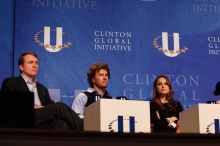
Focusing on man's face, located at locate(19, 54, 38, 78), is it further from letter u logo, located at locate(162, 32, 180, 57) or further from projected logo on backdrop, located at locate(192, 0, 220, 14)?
projected logo on backdrop, located at locate(192, 0, 220, 14)

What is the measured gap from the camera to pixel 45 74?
5.23 metres

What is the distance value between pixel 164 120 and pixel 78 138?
78.9 inches

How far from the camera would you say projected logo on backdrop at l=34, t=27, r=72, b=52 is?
5230 mm

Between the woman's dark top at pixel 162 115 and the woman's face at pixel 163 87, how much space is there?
0.33ft

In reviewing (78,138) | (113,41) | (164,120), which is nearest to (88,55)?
(113,41)

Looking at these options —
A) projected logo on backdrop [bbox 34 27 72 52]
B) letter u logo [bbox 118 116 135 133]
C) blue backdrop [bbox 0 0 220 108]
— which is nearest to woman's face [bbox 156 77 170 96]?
blue backdrop [bbox 0 0 220 108]

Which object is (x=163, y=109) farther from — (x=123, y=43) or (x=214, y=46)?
(x=214, y=46)

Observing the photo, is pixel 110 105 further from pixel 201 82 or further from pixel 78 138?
pixel 201 82

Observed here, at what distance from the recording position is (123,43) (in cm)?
547

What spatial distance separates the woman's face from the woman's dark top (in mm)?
102

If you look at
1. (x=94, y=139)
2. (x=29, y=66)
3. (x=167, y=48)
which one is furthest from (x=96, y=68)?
(x=94, y=139)

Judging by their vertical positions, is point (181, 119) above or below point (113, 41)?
below

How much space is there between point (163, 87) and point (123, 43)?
4.32 feet

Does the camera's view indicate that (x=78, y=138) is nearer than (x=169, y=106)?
Yes
